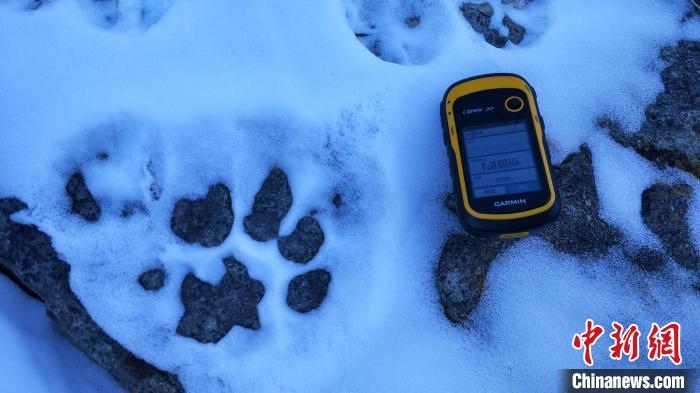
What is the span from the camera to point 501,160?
1910 mm

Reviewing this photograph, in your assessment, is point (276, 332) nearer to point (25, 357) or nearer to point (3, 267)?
point (25, 357)

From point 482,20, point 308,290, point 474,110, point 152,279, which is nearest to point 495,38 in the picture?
point 482,20

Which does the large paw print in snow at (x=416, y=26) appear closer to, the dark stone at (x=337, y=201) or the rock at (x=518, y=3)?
the rock at (x=518, y=3)

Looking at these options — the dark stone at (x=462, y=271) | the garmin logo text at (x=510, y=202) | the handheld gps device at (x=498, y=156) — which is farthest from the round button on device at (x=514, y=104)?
the dark stone at (x=462, y=271)

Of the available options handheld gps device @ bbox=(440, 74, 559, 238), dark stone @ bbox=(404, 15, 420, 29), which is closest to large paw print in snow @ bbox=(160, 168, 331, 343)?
handheld gps device @ bbox=(440, 74, 559, 238)

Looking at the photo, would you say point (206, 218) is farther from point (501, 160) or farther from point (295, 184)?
point (501, 160)

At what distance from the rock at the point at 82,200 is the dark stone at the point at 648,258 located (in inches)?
72.4

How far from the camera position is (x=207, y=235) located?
76.2 inches

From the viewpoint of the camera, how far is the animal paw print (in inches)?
74.8

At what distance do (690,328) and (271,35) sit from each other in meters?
1.77

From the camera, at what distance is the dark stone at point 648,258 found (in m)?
2.02

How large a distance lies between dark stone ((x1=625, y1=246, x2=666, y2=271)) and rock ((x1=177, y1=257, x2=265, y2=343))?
130 cm

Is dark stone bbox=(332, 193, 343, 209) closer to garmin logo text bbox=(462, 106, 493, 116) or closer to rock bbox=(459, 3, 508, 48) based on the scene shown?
garmin logo text bbox=(462, 106, 493, 116)

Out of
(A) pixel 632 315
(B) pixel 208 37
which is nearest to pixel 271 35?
(B) pixel 208 37
